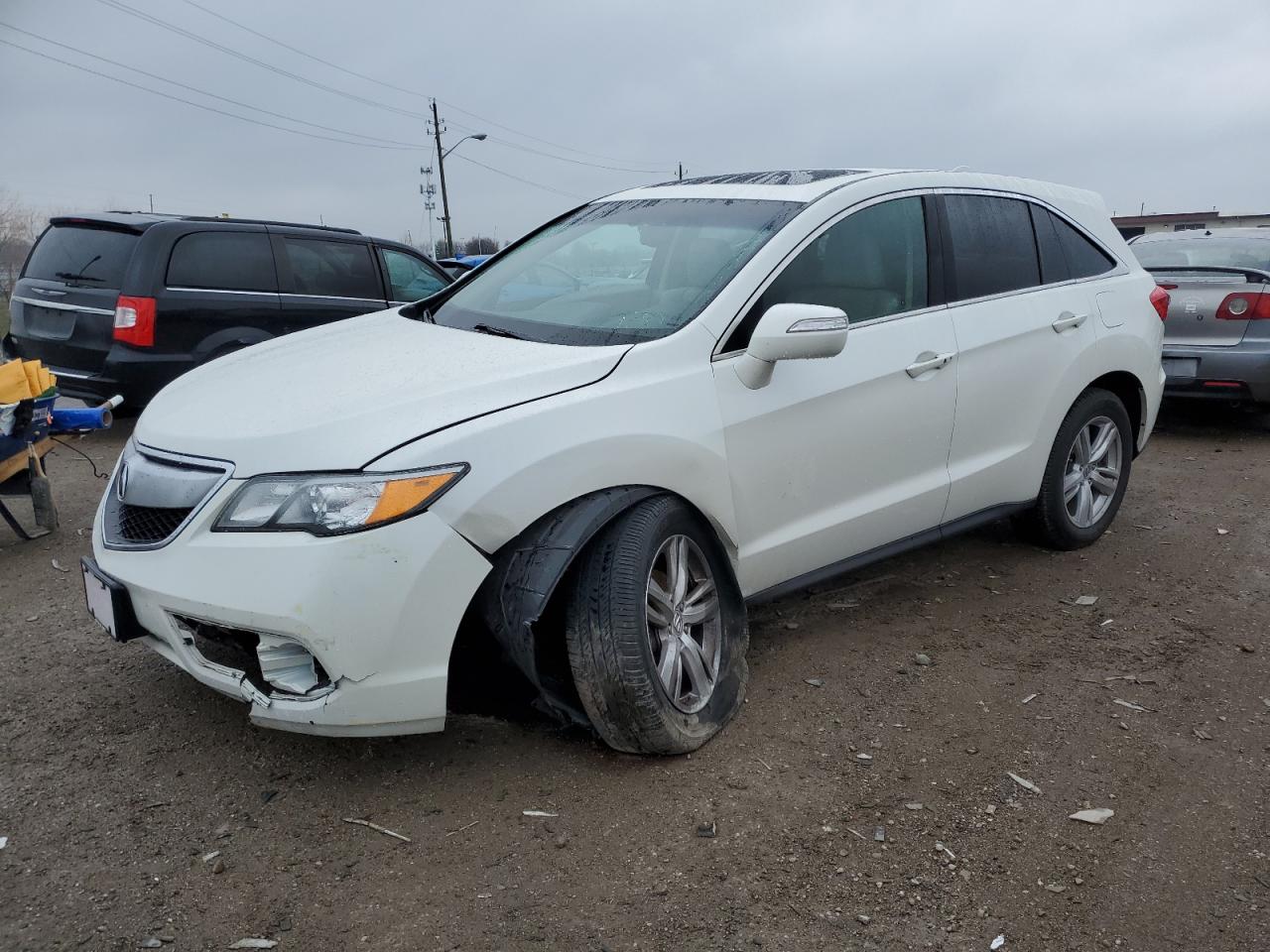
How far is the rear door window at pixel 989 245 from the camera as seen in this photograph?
4.00 m

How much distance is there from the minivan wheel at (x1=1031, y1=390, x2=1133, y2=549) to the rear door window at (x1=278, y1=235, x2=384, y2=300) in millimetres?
5626

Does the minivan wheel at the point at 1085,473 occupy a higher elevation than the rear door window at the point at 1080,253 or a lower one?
lower

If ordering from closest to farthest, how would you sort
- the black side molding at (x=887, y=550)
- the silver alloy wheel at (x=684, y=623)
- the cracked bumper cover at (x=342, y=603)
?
the cracked bumper cover at (x=342, y=603)
the silver alloy wheel at (x=684, y=623)
the black side molding at (x=887, y=550)

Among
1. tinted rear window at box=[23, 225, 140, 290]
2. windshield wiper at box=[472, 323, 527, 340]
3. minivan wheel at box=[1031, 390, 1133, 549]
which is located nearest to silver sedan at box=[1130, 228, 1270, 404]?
minivan wheel at box=[1031, 390, 1133, 549]

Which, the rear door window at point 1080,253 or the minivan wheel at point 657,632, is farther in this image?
the rear door window at point 1080,253

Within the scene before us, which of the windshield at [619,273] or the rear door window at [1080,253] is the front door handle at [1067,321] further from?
the windshield at [619,273]

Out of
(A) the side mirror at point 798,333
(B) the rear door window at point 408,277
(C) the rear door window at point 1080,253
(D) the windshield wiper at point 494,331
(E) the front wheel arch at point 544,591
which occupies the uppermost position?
(B) the rear door window at point 408,277

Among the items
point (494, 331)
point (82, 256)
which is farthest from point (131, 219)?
point (494, 331)

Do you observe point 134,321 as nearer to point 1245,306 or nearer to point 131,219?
point 131,219

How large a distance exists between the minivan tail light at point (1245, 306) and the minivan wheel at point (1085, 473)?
9.97ft

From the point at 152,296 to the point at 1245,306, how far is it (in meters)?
7.57

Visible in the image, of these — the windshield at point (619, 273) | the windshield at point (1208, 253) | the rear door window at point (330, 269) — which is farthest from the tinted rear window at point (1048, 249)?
the rear door window at point (330, 269)

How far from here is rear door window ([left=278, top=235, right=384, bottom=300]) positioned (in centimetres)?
777

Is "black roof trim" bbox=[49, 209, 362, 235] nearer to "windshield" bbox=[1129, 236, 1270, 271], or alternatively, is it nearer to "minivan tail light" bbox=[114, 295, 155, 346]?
"minivan tail light" bbox=[114, 295, 155, 346]
